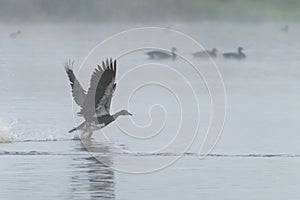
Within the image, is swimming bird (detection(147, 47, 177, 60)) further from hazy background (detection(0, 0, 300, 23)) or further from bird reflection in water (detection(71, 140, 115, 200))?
bird reflection in water (detection(71, 140, 115, 200))

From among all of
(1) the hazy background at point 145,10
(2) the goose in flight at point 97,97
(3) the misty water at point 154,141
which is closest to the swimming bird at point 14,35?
(1) the hazy background at point 145,10

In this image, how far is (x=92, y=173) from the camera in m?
10.5

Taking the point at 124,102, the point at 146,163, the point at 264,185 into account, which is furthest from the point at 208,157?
the point at 124,102

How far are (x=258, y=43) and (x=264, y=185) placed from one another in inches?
750

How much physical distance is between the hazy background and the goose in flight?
53.5ft

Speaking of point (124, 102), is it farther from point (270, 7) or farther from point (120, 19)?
point (270, 7)

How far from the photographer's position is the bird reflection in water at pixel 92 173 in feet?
31.4

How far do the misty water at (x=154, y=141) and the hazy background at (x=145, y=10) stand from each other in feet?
19.3

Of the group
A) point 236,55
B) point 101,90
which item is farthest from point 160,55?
point 101,90

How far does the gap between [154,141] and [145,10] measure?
1787 centimetres

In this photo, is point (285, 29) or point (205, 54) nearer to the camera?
point (205, 54)

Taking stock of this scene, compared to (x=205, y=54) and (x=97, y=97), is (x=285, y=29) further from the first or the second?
(x=97, y=97)

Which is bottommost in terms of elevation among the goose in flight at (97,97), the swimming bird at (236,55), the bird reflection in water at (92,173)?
the bird reflection in water at (92,173)

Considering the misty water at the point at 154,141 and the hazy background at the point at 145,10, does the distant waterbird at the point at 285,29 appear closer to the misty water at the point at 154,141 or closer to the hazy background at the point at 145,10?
the hazy background at the point at 145,10
